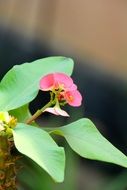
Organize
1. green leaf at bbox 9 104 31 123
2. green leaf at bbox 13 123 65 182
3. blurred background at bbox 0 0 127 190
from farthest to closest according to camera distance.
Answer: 1. blurred background at bbox 0 0 127 190
2. green leaf at bbox 9 104 31 123
3. green leaf at bbox 13 123 65 182

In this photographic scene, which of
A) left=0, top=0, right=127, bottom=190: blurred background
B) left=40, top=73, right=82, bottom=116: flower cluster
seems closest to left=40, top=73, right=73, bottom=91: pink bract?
left=40, top=73, right=82, bottom=116: flower cluster

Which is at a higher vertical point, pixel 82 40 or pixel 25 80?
pixel 25 80

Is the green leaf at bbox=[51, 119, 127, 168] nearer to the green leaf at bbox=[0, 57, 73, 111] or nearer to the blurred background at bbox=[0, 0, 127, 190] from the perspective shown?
the green leaf at bbox=[0, 57, 73, 111]

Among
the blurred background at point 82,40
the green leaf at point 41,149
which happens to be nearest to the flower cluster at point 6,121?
the green leaf at point 41,149

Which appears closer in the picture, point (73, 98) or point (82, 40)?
point (73, 98)

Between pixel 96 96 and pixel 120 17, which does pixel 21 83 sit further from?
pixel 120 17

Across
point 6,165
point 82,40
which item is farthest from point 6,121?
point 82,40

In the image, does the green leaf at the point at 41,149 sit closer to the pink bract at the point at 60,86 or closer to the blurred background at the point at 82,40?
the pink bract at the point at 60,86

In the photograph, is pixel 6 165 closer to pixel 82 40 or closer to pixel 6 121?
pixel 6 121
